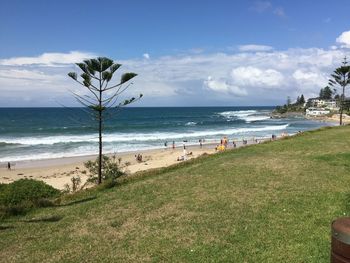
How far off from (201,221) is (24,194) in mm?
5324

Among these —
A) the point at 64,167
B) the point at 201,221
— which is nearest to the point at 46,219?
the point at 201,221

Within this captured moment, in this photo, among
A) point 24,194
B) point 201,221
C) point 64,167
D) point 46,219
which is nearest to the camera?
point 201,221

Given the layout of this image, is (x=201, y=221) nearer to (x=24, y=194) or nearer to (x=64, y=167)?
(x=24, y=194)

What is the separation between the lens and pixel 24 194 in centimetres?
1078

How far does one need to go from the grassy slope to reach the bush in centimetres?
96

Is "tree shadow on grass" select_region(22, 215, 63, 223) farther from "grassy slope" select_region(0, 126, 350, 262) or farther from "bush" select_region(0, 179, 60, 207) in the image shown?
"bush" select_region(0, 179, 60, 207)

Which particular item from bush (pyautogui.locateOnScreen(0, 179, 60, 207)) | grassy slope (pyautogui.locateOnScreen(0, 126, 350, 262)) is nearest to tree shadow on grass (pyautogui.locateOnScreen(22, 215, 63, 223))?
grassy slope (pyautogui.locateOnScreen(0, 126, 350, 262))

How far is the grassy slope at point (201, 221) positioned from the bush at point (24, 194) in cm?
96

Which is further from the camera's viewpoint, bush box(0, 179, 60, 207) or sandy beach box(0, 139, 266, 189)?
sandy beach box(0, 139, 266, 189)

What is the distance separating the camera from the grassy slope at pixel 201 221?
249 inches

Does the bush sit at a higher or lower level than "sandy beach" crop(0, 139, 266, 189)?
higher

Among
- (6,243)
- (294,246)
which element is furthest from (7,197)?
(294,246)

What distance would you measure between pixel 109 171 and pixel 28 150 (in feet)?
81.7

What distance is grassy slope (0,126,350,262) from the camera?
633cm
